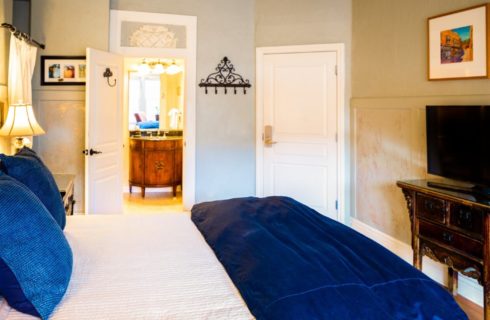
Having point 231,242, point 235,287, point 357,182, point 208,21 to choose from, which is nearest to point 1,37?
point 208,21

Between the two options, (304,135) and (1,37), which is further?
(304,135)

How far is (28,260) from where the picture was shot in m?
1.20

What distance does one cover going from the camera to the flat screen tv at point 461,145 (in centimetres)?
240

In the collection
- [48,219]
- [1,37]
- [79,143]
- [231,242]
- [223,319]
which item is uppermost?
[1,37]

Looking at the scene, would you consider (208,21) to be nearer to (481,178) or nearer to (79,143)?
(79,143)

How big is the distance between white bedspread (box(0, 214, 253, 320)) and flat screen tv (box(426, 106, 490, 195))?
5.94ft

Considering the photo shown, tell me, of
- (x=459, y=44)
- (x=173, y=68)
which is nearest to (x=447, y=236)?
(x=459, y=44)

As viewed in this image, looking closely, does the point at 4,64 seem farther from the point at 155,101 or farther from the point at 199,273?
the point at 155,101

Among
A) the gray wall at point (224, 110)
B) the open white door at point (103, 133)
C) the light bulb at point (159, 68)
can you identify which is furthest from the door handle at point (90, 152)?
the light bulb at point (159, 68)

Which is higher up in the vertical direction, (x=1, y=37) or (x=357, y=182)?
(x=1, y=37)

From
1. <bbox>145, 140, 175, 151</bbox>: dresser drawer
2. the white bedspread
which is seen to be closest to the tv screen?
the white bedspread

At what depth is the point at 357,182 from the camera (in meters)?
4.16

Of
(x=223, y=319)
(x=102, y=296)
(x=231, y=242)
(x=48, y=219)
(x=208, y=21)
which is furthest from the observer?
(x=208, y=21)

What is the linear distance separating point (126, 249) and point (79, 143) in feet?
8.57
